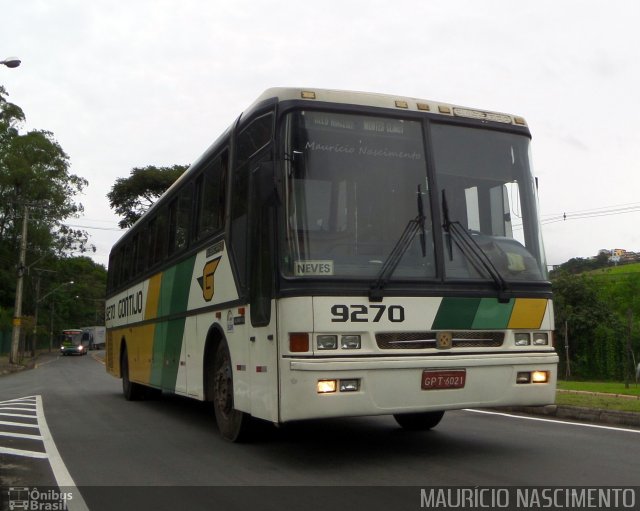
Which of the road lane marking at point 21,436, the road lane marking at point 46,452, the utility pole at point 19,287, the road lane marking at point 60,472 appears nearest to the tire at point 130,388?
the road lane marking at point 46,452

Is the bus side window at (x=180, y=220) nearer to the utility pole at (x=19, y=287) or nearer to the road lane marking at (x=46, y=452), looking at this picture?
the road lane marking at (x=46, y=452)

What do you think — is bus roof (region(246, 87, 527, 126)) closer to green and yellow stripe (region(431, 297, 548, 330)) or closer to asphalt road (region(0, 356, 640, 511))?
green and yellow stripe (region(431, 297, 548, 330))

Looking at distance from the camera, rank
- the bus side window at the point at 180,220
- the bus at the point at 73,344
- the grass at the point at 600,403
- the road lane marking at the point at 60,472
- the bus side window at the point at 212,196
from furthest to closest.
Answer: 1. the bus at the point at 73,344
2. the bus side window at the point at 180,220
3. the grass at the point at 600,403
4. the bus side window at the point at 212,196
5. the road lane marking at the point at 60,472

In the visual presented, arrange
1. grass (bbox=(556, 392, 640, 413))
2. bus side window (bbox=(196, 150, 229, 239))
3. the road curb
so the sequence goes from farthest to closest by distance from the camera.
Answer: grass (bbox=(556, 392, 640, 413)), the road curb, bus side window (bbox=(196, 150, 229, 239))

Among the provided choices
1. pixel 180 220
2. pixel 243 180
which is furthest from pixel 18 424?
pixel 243 180

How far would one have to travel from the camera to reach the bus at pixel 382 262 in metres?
7.07

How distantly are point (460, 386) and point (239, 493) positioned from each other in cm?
233

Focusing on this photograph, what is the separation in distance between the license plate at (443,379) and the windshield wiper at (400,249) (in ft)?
2.82

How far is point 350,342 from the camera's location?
707 centimetres

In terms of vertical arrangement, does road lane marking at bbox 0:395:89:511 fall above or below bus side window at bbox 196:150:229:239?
below

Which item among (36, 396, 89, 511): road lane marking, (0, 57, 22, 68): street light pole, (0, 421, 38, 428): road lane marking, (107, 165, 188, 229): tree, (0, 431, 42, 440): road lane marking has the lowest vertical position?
(36, 396, 89, 511): road lane marking

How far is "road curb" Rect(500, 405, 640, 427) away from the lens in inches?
406

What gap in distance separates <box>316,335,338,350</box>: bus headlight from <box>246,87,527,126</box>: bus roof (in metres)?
2.31

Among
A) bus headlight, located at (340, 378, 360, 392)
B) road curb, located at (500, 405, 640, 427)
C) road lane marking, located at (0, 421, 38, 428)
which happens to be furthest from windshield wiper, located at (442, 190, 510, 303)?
road lane marking, located at (0, 421, 38, 428)
